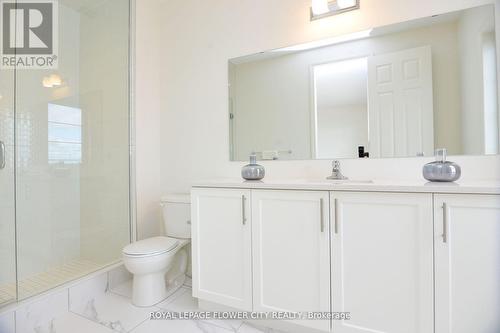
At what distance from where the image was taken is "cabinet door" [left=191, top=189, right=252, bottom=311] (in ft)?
4.81

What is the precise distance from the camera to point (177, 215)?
2039 mm

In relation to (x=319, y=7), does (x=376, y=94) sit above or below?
below

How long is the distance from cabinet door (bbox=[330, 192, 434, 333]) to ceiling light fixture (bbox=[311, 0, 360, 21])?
1281 millimetres

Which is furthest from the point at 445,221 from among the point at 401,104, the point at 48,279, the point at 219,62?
the point at 48,279

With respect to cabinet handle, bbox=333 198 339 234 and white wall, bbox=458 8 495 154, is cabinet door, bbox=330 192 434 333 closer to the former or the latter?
cabinet handle, bbox=333 198 339 234

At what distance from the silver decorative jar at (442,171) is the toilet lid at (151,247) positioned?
1663 mm

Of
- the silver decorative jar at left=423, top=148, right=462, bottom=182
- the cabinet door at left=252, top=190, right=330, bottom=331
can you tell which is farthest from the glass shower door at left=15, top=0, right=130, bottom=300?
the silver decorative jar at left=423, top=148, right=462, bottom=182

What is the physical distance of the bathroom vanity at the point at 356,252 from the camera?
103 cm

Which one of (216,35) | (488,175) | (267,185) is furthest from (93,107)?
(488,175)

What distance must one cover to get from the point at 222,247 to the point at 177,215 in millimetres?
667

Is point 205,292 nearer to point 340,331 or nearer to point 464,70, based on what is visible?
point 340,331

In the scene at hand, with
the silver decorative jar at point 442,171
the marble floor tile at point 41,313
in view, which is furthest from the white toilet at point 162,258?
the silver decorative jar at point 442,171

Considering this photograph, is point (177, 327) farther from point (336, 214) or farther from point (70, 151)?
point (70, 151)

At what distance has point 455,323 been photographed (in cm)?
105
